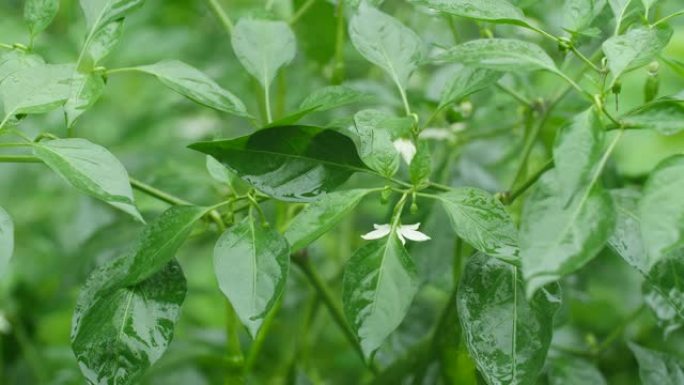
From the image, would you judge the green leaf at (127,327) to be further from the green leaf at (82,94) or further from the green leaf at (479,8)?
the green leaf at (479,8)

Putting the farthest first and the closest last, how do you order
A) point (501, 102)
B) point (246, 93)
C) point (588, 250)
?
point (246, 93)
point (501, 102)
point (588, 250)

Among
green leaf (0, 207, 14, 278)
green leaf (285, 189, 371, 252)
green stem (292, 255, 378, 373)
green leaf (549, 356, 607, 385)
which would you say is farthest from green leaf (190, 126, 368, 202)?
green leaf (549, 356, 607, 385)

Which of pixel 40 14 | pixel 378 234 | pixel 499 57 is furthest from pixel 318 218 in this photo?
pixel 40 14

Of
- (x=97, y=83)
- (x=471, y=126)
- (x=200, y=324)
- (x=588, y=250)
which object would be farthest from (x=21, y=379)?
(x=588, y=250)

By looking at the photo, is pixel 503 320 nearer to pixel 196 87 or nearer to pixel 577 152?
pixel 577 152

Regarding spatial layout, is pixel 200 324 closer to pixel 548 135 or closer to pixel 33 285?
pixel 33 285

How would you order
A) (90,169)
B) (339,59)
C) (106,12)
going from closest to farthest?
(90,169) → (106,12) → (339,59)

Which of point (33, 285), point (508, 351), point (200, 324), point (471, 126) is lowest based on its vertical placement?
point (200, 324)
